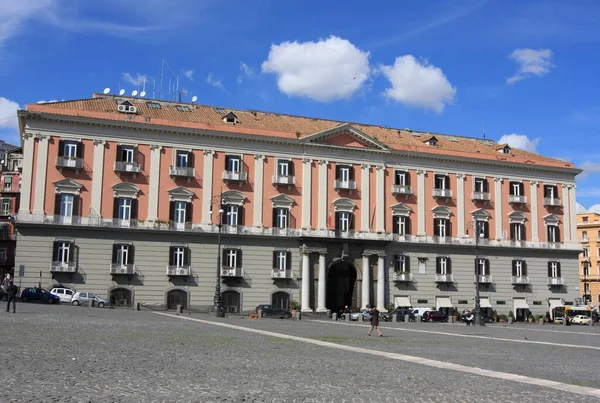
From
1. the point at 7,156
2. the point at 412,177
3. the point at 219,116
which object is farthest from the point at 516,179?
the point at 7,156

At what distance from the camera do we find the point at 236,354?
1664 cm

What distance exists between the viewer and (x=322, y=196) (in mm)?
56094

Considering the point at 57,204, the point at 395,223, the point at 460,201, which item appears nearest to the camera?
the point at 57,204

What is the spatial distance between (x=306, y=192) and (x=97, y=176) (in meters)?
16.6

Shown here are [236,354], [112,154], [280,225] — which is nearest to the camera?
[236,354]

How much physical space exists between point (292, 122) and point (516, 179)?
71.3 feet

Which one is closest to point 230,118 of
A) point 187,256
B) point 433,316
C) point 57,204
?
point 187,256

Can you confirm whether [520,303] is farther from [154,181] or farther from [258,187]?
[154,181]

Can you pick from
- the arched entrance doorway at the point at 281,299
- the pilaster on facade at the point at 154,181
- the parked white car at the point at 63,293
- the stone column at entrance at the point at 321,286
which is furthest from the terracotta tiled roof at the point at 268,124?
the parked white car at the point at 63,293

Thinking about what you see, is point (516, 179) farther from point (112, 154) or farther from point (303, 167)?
point (112, 154)

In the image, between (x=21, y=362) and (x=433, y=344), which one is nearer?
(x=21, y=362)

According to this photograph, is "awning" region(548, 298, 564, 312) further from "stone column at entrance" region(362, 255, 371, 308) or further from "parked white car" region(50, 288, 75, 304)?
"parked white car" region(50, 288, 75, 304)

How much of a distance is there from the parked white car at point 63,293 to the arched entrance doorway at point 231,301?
448 inches

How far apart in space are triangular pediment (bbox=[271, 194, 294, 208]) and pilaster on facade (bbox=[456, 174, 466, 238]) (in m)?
15.9
